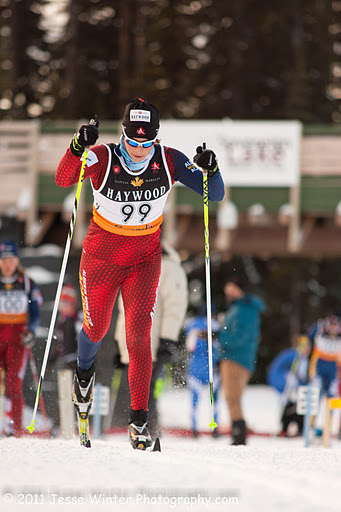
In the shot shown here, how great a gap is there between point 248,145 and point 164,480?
1058 cm

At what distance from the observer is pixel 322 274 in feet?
78.9

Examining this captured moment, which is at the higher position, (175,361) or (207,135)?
(207,135)

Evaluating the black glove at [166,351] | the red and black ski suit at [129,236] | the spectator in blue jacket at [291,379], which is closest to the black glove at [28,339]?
the black glove at [166,351]

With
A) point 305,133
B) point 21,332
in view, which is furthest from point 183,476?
point 305,133

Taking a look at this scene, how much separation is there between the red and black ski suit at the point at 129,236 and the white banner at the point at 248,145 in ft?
28.0

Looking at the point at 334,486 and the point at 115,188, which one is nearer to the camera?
the point at 334,486

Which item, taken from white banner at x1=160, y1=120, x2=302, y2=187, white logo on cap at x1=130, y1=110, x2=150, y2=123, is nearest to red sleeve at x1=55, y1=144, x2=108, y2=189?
white logo on cap at x1=130, y1=110, x2=150, y2=123

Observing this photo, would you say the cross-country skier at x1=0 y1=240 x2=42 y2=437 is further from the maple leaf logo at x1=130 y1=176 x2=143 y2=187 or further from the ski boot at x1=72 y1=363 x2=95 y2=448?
the maple leaf logo at x1=130 y1=176 x2=143 y2=187

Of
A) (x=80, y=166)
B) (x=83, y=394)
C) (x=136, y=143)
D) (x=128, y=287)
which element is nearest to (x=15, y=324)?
(x=83, y=394)

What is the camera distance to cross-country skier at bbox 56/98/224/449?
4.69 m

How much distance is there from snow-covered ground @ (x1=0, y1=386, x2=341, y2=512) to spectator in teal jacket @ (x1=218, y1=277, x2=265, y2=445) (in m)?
2.81

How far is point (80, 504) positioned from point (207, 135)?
10981mm

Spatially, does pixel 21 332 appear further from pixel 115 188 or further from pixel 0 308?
pixel 115 188

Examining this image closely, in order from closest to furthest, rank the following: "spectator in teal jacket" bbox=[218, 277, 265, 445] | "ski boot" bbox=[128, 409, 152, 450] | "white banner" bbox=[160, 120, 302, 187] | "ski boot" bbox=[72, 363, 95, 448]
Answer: "ski boot" bbox=[128, 409, 152, 450]
"ski boot" bbox=[72, 363, 95, 448]
"spectator in teal jacket" bbox=[218, 277, 265, 445]
"white banner" bbox=[160, 120, 302, 187]
